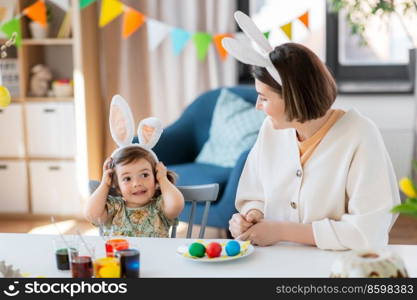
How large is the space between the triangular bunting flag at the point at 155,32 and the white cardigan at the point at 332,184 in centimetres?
271

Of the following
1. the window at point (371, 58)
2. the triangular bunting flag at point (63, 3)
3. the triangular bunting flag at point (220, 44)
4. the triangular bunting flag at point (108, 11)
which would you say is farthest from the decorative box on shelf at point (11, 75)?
the window at point (371, 58)

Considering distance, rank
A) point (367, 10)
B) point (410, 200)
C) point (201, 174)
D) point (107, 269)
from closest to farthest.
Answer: point (410, 200), point (107, 269), point (201, 174), point (367, 10)

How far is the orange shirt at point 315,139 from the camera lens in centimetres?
192

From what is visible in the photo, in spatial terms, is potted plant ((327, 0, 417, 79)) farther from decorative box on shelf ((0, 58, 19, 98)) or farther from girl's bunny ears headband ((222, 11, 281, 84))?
girl's bunny ears headband ((222, 11, 281, 84))

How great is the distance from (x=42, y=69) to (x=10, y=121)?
1.25ft

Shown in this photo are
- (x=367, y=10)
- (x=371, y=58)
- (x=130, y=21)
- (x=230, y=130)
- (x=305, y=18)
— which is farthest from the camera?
(x=371, y=58)

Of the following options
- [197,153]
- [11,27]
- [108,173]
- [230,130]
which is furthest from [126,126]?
[11,27]

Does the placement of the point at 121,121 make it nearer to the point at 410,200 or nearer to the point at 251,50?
the point at 251,50

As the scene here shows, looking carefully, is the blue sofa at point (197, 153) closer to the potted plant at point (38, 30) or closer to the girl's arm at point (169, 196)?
the potted plant at point (38, 30)

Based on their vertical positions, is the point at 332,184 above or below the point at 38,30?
below

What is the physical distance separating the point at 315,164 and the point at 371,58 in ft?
10.3

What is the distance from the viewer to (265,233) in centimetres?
185

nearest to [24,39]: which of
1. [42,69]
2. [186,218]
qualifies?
[42,69]

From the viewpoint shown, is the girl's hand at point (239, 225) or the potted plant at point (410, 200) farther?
the girl's hand at point (239, 225)
